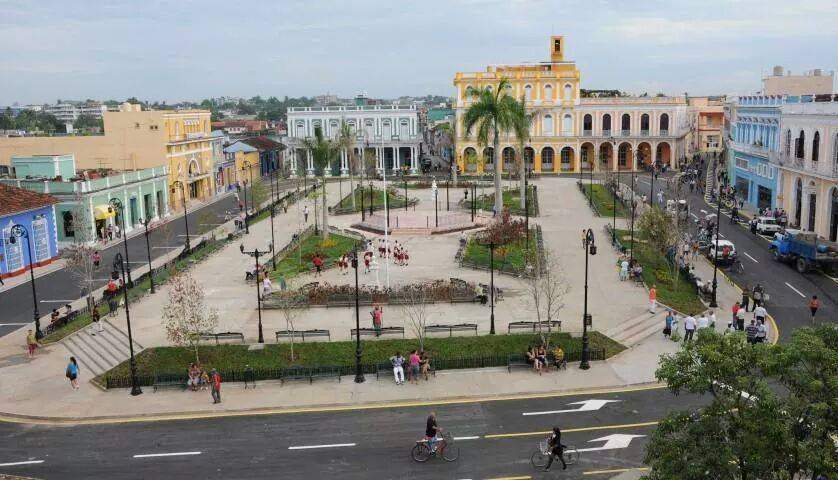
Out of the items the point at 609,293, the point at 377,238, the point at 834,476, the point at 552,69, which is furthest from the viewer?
the point at 552,69

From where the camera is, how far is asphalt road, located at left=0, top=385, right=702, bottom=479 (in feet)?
62.9

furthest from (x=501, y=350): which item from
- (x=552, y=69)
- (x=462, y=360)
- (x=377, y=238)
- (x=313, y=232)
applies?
(x=552, y=69)

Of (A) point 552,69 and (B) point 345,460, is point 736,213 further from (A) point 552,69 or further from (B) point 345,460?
(B) point 345,460

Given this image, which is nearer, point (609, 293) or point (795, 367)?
point (795, 367)

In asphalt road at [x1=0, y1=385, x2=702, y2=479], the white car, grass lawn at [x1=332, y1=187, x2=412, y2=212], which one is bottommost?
asphalt road at [x1=0, y1=385, x2=702, y2=479]

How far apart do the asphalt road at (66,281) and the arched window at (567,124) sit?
147 ft

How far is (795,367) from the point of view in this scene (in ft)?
40.5

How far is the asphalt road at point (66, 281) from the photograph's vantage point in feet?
115

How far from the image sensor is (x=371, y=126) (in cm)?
9469

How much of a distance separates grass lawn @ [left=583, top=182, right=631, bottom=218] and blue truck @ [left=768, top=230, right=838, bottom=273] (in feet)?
56.5

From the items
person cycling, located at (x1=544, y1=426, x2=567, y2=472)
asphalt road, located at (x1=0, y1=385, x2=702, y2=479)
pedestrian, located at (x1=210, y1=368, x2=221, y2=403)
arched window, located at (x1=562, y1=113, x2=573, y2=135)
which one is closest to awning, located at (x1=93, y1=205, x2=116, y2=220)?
asphalt road, located at (x1=0, y1=385, x2=702, y2=479)

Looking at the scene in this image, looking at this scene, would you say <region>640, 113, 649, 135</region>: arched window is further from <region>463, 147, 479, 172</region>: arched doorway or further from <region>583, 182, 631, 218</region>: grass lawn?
<region>463, 147, 479, 172</region>: arched doorway

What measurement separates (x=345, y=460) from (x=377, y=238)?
101 feet

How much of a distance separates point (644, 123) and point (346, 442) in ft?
257
